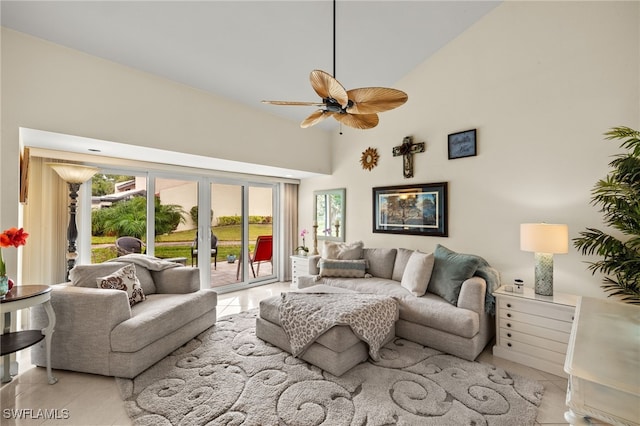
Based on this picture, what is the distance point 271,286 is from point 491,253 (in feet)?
12.1

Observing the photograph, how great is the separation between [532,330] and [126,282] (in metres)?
3.89

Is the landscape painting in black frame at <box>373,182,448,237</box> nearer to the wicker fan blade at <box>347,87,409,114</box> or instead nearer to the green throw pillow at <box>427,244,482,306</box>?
the green throw pillow at <box>427,244,482,306</box>

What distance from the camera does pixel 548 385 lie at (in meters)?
2.14

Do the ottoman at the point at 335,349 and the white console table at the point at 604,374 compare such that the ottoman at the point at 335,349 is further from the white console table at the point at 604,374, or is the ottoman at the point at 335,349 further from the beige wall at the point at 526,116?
the beige wall at the point at 526,116

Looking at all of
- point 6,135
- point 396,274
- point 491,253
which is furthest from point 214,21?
point 491,253

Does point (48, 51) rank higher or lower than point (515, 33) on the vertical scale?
lower

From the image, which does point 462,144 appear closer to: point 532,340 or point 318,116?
point 318,116

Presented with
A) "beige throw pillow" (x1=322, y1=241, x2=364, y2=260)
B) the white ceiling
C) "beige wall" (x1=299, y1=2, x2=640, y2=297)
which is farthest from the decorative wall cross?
"beige throw pillow" (x1=322, y1=241, x2=364, y2=260)

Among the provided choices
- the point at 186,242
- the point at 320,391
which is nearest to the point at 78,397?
the point at 320,391

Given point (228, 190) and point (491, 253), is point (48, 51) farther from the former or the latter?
point (491, 253)

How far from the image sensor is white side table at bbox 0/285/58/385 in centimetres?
190

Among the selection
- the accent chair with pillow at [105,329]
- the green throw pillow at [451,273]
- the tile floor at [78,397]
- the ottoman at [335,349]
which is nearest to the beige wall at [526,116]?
the green throw pillow at [451,273]

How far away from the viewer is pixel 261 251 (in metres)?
5.22

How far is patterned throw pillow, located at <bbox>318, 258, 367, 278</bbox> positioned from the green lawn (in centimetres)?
189
